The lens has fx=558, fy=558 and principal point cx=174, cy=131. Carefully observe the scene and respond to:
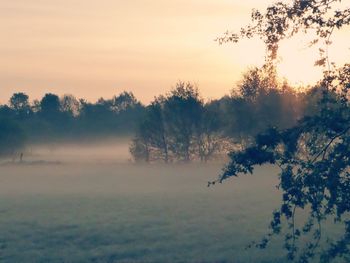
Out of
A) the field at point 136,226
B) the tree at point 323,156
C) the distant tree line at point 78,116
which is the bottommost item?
the field at point 136,226

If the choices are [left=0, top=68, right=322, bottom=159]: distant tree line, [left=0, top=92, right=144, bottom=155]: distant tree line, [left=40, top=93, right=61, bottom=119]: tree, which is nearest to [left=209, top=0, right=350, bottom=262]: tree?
[left=0, top=68, right=322, bottom=159]: distant tree line

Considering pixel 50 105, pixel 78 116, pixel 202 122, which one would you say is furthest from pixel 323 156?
pixel 50 105

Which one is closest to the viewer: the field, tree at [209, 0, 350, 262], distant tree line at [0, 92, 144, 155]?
tree at [209, 0, 350, 262]

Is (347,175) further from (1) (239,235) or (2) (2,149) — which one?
(2) (2,149)

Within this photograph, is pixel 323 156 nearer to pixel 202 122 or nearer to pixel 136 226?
pixel 136 226

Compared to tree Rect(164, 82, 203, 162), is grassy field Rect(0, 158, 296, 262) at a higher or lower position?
lower

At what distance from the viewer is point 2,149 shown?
313 ft

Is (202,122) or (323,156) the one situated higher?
(202,122)

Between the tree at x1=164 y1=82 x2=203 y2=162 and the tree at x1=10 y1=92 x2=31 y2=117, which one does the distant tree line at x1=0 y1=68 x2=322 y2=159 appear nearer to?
the tree at x1=164 y1=82 x2=203 y2=162

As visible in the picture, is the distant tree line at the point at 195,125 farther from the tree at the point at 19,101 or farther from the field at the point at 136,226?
the tree at the point at 19,101

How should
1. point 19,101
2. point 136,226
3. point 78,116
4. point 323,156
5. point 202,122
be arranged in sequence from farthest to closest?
point 19,101
point 78,116
point 202,122
point 136,226
point 323,156

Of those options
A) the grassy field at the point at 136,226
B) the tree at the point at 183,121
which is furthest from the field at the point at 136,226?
the tree at the point at 183,121

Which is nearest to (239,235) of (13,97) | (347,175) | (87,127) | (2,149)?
(347,175)

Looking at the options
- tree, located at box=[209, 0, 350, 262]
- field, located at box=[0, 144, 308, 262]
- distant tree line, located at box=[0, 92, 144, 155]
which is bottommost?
field, located at box=[0, 144, 308, 262]
